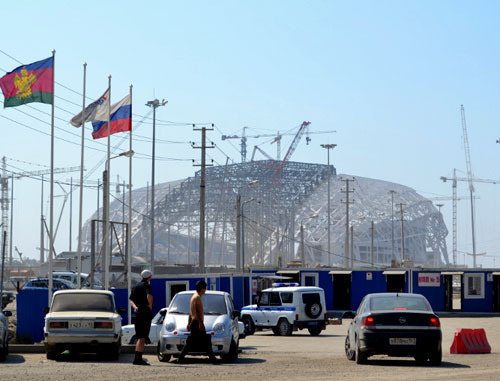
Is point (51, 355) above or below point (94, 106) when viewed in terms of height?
below

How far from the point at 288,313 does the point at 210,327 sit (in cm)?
1522

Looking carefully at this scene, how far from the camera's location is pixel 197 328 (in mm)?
17328

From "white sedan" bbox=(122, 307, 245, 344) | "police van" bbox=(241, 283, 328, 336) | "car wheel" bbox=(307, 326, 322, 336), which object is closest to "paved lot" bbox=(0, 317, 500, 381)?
"white sedan" bbox=(122, 307, 245, 344)

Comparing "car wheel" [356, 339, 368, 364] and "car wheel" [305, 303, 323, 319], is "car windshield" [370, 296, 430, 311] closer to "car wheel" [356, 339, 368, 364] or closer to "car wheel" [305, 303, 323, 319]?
"car wheel" [356, 339, 368, 364]

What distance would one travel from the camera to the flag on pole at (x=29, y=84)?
26.3 metres

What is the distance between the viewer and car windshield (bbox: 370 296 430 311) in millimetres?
18297

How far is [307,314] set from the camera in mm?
33719

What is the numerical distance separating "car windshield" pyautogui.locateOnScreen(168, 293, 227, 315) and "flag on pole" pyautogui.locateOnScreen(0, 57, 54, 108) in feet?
31.1

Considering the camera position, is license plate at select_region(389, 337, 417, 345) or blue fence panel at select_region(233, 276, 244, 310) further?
blue fence panel at select_region(233, 276, 244, 310)

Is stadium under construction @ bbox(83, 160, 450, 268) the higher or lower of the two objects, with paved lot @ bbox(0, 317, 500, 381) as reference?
higher

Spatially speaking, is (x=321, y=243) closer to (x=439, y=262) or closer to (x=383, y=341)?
(x=439, y=262)

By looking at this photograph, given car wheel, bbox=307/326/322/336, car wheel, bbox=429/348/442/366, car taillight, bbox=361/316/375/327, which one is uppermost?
car taillight, bbox=361/316/375/327

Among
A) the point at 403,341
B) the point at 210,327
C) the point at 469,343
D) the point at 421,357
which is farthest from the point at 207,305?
the point at 469,343

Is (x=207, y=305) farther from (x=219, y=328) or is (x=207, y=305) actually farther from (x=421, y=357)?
(x=421, y=357)
